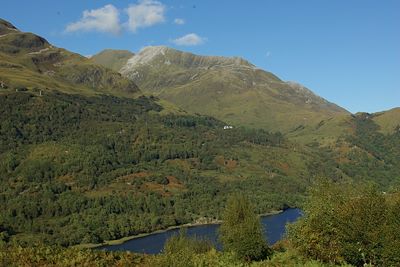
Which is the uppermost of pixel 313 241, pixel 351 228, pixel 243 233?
pixel 351 228

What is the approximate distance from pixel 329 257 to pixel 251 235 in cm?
1802

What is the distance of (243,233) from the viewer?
3061 inches

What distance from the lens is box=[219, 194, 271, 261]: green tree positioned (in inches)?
2972

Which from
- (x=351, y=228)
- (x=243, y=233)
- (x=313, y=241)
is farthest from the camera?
(x=243, y=233)

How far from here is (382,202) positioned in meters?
59.7

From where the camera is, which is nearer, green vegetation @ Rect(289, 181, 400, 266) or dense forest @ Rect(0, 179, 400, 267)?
green vegetation @ Rect(289, 181, 400, 266)

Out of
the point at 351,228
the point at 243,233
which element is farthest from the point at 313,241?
the point at 243,233

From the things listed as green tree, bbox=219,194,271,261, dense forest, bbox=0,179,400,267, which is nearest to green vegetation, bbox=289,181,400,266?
dense forest, bbox=0,179,400,267

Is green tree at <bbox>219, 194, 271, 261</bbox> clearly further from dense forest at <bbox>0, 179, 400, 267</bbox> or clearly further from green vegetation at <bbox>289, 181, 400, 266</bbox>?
green vegetation at <bbox>289, 181, 400, 266</bbox>

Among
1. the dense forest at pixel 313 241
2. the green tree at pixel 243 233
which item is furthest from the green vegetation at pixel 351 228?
the green tree at pixel 243 233

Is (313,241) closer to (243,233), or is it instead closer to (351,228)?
(351,228)

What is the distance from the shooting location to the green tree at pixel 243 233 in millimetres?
75500

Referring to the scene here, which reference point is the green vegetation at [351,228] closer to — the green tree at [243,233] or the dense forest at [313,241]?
the dense forest at [313,241]

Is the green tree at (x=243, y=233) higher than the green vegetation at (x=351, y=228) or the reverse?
the reverse
